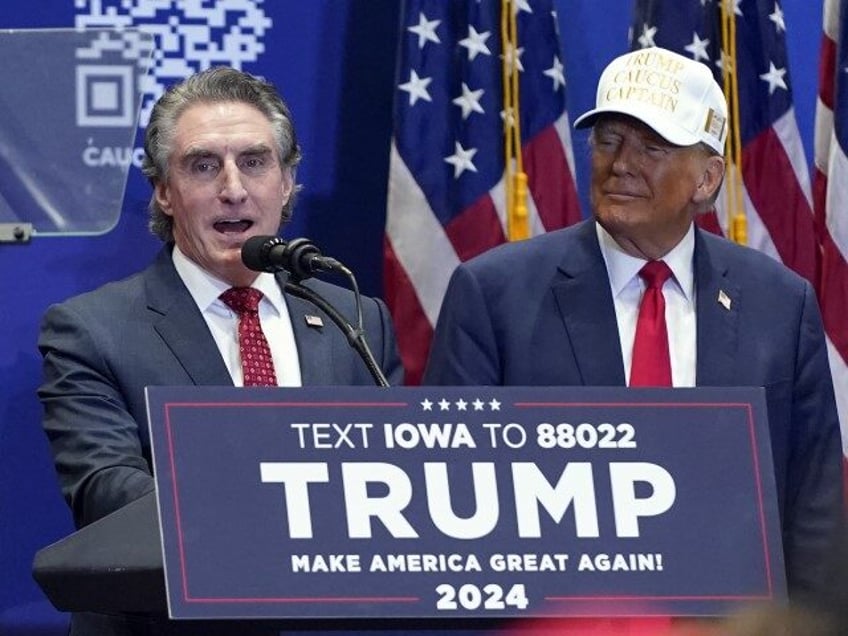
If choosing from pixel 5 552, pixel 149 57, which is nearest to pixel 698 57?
pixel 149 57

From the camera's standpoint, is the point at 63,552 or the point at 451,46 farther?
the point at 451,46

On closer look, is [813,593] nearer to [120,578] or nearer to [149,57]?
Result: [120,578]

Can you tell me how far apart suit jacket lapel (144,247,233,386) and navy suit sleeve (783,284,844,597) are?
1063 millimetres

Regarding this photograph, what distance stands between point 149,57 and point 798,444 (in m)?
1.95

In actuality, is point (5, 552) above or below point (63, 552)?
below

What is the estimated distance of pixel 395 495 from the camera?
6.27 ft

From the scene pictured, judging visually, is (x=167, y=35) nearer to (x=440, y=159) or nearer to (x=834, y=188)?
(x=440, y=159)

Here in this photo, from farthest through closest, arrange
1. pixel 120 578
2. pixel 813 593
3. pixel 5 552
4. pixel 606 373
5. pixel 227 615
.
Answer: pixel 5 552 < pixel 606 373 < pixel 120 578 < pixel 227 615 < pixel 813 593

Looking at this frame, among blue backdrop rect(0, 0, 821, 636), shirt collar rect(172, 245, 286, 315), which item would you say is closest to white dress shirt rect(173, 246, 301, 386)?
shirt collar rect(172, 245, 286, 315)

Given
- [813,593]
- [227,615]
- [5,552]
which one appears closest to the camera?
[813,593]

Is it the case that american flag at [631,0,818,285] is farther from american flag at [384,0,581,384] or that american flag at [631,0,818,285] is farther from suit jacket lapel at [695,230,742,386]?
suit jacket lapel at [695,230,742,386]

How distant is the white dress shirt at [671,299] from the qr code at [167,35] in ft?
4.41

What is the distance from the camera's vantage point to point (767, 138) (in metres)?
4.33

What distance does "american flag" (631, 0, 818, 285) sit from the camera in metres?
4.31
